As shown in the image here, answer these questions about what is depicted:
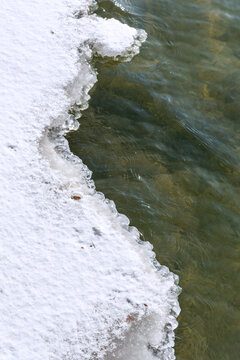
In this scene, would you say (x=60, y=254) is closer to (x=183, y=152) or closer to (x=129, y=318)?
(x=129, y=318)

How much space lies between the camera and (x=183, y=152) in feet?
12.9

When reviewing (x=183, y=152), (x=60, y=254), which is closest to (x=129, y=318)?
(x=60, y=254)

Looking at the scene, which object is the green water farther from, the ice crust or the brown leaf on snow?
the brown leaf on snow

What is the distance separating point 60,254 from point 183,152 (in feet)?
5.16

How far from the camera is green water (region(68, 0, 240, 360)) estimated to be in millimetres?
3041

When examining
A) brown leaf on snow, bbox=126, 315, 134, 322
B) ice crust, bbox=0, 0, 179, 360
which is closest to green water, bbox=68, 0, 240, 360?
ice crust, bbox=0, 0, 179, 360

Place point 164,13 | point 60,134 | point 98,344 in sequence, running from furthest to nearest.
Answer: point 164,13 < point 60,134 < point 98,344

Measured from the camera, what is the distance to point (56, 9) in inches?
195

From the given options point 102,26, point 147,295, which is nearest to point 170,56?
point 102,26

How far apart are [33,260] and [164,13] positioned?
3770mm

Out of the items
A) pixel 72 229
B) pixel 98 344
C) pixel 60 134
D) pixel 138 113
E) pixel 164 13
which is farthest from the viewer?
pixel 164 13

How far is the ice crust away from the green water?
15 cm

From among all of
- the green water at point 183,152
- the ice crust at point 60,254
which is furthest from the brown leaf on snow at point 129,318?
the green water at point 183,152

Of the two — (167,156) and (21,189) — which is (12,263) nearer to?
(21,189)
